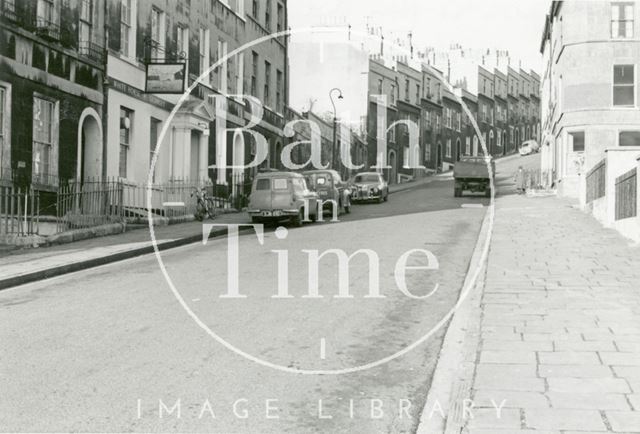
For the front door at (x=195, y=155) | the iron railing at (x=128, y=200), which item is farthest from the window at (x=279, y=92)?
the front door at (x=195, y=155)

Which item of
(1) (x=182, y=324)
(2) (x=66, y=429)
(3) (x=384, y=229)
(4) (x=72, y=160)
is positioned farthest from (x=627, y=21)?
(2) (x=66, y=429)

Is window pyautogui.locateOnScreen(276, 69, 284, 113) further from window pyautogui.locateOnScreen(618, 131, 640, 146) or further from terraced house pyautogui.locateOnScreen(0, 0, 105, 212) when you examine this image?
terraced house pyautogui.locateOnScreen(0, 0, 105, 212)

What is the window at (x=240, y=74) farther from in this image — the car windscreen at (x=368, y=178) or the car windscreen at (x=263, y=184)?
the car windscreen at (x=263, y=184)

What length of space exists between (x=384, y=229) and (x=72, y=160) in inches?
314

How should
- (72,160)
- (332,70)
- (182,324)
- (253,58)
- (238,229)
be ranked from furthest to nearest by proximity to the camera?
(332,70) < (253,58) < (238,229) < (72,160) < (182,324)

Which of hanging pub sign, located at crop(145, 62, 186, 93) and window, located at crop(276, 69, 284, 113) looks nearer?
hanging pub sign, located at crop(145, 62, 186, 93)

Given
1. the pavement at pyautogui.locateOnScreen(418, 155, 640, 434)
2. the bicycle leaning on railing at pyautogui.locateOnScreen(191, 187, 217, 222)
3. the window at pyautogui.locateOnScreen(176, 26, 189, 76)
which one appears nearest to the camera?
the pavement at pyautogui.locateOnScreen(418, 155, 640, 434)

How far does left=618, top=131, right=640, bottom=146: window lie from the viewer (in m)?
35.9

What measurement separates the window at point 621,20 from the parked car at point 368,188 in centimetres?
1260

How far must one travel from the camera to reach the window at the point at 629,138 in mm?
35906

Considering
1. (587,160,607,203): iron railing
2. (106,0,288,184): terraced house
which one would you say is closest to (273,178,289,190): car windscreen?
(106,0,288,184): terraced house

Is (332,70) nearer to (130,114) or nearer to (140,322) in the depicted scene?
(130,114)

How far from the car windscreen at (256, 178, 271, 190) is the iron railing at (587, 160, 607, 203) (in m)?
9.10

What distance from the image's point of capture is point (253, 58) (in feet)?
113
